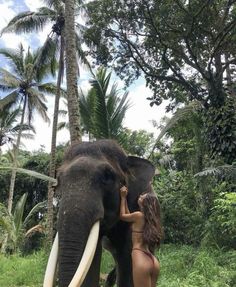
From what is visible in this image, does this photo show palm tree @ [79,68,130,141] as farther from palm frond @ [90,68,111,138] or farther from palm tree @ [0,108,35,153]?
palm tree @ [0,108,35,153]

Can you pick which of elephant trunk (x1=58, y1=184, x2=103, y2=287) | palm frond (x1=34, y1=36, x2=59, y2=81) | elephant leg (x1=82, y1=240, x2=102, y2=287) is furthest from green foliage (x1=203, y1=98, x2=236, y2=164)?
palm frond (x1=34, y1=36, x2=59, y2=81)

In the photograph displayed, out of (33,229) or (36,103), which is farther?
(36,103)

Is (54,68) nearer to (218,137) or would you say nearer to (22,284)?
(218,137)

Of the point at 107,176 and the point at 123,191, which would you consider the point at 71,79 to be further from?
the point at 107,176

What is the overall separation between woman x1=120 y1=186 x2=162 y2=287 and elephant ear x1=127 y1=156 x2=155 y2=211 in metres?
0.51

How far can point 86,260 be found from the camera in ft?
11.6

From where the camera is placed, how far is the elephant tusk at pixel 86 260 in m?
3.35

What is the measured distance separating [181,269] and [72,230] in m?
6.07

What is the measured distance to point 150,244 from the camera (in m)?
4.27

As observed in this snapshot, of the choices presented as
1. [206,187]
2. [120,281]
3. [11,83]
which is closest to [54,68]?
[11,83]

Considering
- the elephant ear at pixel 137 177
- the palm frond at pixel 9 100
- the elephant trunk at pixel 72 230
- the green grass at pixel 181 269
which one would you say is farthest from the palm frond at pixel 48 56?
the elephant trunk at pixel 72 230

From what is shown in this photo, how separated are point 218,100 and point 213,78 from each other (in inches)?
31.1

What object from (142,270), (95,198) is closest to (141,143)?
(142,270)

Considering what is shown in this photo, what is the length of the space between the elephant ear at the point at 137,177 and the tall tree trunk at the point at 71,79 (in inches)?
153
